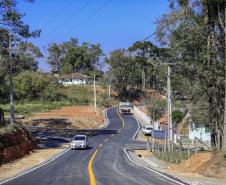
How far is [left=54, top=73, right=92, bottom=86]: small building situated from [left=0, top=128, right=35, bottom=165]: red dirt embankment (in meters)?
128

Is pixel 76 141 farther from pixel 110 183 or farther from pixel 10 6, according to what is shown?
pixel 110 183

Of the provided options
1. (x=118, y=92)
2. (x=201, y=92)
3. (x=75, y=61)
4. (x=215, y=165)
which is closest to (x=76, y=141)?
(x=201, y=92)

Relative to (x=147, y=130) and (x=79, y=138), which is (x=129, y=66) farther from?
(x=79, y=138)

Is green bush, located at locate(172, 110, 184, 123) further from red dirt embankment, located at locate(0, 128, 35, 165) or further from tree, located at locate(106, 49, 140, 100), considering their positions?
tree, located at locate(106, 49, 140, 100)

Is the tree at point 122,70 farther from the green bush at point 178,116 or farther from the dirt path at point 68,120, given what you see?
the green bush at point 178,116

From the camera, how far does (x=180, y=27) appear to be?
1276 inches

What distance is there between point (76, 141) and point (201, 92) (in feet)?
80.3

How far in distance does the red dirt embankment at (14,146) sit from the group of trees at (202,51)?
15.2m

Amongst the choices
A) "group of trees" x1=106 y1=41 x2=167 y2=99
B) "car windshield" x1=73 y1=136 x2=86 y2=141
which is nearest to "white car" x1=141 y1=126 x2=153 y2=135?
"car windshield" x1=73 y1=136 x2=86 y2=141

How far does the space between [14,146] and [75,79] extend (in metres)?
138

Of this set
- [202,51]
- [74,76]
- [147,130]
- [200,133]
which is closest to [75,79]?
[74,76]

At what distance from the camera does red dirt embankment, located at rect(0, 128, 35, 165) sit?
38.6m

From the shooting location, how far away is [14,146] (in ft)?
141

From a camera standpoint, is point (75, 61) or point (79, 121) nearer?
point (79, 121)
